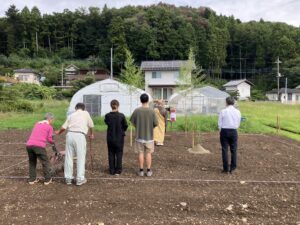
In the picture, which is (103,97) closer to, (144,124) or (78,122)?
(144,124)

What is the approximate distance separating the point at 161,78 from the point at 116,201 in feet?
122

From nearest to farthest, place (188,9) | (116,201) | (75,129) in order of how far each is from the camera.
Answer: (116,201) < (75,129) < (188,9)

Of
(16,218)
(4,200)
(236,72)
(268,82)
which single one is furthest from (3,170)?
(236,72)

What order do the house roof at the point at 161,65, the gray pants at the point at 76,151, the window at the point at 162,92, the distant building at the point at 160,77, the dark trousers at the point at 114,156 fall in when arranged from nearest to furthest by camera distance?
the gray pants at the point at 76,151 < the dark trousers at the point at 114,156 < the house roof at the point at 161,65 < the distant building at the point at 160,77 < the window at the point at 162,92

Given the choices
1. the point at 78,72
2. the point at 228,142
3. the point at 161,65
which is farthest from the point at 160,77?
the point at 228,142

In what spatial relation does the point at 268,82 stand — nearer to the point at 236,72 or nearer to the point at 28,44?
the point at 236,72

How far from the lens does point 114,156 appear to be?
704 cm

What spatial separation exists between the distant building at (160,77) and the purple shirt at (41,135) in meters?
35.0

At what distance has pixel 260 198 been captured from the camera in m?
5.42

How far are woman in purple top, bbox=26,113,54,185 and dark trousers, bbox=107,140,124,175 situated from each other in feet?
4.24

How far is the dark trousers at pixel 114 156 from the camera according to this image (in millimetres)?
6863

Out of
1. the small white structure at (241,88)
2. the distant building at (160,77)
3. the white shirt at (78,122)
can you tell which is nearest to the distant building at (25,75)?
the distant building at (160,77)

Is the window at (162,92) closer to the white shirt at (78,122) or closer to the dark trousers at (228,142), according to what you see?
the dark trousers at (228,142)

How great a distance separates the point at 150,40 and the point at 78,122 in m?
65.8
